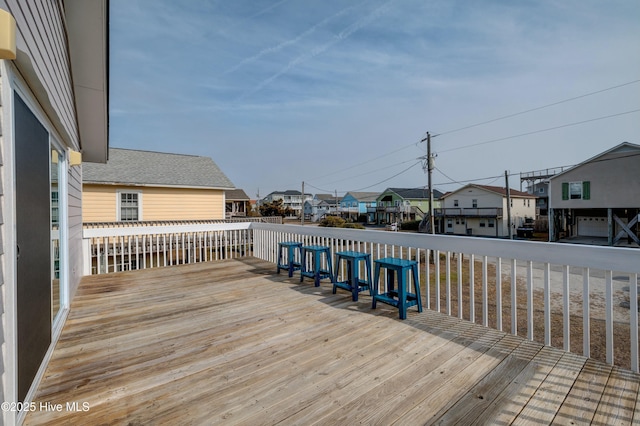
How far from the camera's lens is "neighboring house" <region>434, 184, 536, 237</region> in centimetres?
2577

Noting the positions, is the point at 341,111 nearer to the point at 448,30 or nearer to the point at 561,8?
the point at 448,30

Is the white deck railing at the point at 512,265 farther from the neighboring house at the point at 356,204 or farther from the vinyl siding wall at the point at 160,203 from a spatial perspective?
the neighboring house at the point at 356,204

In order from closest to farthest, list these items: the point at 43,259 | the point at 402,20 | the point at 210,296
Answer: the point at 43,259 < the point at 210,296 < the point at 402,20

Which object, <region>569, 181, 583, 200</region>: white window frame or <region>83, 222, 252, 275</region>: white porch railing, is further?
<region>569, 181, 583, 200</region>: white window frame

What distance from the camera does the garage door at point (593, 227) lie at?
773 inches

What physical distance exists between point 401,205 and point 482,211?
1073 cm

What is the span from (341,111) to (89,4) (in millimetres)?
12110

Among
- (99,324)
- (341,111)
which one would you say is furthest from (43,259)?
(341,111)

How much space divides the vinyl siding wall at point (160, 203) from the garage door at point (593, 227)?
993 inches

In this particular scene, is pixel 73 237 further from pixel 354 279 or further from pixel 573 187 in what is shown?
pixel 573 187

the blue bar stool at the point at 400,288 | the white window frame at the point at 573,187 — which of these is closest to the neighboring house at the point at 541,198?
the white window frame at the point at 573,187

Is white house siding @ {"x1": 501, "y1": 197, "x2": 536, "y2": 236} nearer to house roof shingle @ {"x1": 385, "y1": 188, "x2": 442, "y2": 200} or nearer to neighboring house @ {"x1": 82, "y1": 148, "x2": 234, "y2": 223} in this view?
house roof shingle @ {"x1": 385, "y1": 188, "x2": 442, "y2": 200}

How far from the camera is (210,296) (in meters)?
3.91

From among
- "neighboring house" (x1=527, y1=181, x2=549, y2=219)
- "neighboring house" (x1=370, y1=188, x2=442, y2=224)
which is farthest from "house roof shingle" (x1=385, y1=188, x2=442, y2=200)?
"neighboring house" (x1=527, y1=181, x2=549, y2=219)
